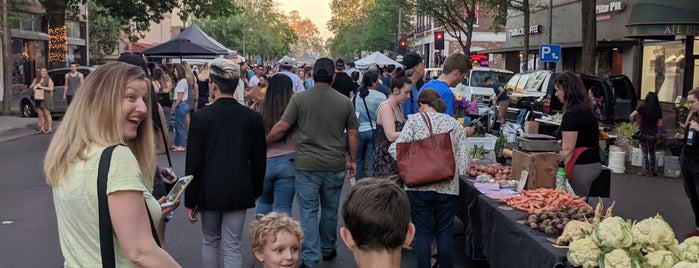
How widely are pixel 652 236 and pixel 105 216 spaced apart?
276cm

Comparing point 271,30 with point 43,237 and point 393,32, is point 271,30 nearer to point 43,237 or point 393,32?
point 393,32

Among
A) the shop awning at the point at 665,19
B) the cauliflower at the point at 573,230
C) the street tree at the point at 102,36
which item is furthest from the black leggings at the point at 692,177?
the street tree at the point at 102,36

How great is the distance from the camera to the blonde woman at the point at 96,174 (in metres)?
2.39

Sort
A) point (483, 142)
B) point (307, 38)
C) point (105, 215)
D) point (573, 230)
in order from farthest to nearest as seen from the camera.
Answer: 1. point (307, 38)
2. point (483, 142)
3. point (573, 230)
4. point (105, 215)

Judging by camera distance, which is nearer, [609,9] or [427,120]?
[427,120]

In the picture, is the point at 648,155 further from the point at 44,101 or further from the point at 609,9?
the point at 609,9

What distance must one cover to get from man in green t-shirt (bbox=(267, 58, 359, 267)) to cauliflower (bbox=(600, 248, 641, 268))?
111 inches

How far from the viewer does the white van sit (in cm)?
2483

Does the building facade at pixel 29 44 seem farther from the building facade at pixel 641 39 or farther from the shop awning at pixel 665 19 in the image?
the shop awning at pixel 665 19

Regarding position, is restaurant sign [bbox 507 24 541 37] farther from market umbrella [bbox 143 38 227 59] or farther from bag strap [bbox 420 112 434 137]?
bag strap [bbox 420 112 434 137]

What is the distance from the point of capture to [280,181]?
20.0 ft

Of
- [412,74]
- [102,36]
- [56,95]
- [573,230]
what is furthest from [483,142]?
[102,36]

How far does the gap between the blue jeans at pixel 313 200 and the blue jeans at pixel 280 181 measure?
0.35ft

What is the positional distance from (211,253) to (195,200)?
16.4 inches
